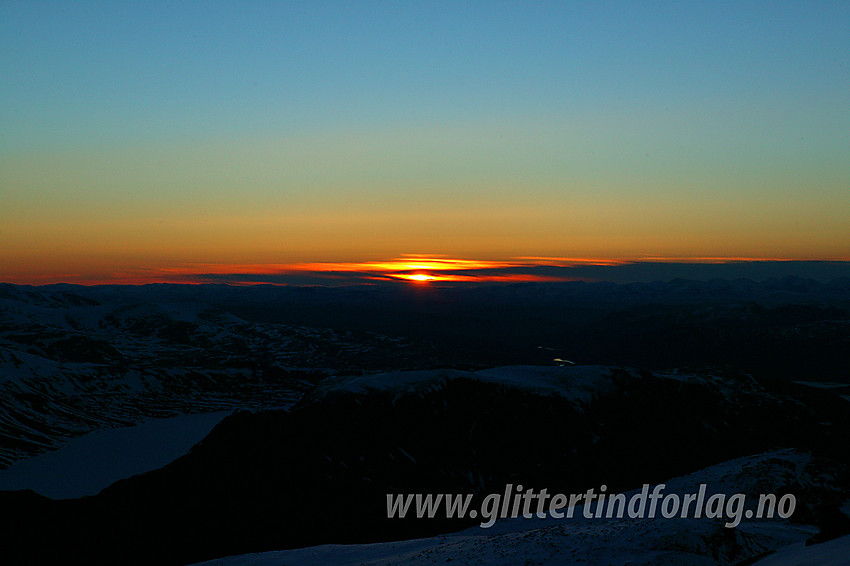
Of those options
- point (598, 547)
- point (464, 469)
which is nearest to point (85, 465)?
point (464, 469)

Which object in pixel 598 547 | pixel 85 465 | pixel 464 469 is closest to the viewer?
A: pixel 598 547

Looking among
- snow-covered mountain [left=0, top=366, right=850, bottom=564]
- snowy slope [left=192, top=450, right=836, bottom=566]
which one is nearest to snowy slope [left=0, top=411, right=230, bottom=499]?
snow-covered mountain [left=0, top=366, right=850, bottom=564]

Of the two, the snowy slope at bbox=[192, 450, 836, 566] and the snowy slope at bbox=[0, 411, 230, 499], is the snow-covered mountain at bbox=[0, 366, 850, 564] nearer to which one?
the snowy slope at bbox=[192, 450, 836, 566]

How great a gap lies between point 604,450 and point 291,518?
6104 centimetres

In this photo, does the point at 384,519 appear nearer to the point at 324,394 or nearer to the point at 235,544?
the point at 235,544

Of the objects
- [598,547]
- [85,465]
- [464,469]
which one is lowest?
[85,465]

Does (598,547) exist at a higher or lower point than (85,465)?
higher

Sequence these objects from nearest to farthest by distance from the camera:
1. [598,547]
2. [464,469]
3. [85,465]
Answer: [598,547] < [464,469] < [85,465]

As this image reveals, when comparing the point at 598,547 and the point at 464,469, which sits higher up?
the point at 598,547

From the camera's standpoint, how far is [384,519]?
9425cm

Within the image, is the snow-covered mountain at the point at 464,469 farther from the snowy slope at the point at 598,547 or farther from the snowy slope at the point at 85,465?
the snowy slope at the point at 85,465

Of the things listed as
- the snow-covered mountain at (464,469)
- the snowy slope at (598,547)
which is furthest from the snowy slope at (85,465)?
the snowy slope at (598,547)

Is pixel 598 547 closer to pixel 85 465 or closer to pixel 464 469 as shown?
pixel 464 469

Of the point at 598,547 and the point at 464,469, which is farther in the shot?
the point at 464,469
